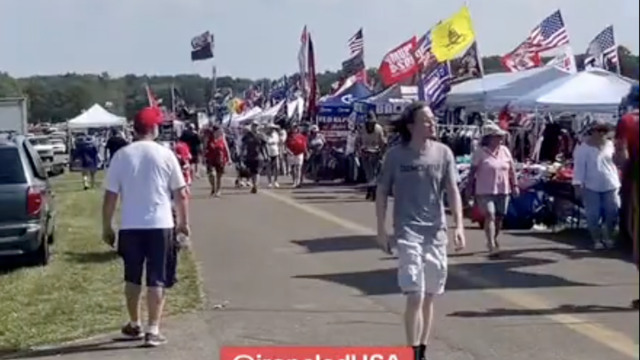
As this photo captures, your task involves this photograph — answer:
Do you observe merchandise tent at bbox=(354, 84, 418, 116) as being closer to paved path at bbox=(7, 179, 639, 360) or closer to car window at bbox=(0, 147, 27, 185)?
paved path at bbox=(7, 179, 639, 360)

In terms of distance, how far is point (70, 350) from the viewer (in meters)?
9.60

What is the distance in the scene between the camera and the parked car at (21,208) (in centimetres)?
1496

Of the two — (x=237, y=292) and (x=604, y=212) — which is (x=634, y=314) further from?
(x=604, y=212)

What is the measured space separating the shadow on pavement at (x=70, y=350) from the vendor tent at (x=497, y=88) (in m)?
11.5

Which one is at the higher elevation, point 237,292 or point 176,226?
point 176,226

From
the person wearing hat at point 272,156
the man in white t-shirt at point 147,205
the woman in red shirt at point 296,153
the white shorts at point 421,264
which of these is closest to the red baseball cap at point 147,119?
the man in white t-shirt at point 147,205

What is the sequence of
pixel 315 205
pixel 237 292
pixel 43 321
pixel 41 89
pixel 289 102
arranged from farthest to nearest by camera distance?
pixel 41 89 < pixel 289 102 < pixel 315 205 < pixel 237 292 < pixel 43 321

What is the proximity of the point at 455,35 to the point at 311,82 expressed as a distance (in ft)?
53.3

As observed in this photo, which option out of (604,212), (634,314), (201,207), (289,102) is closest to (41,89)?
(289,102)

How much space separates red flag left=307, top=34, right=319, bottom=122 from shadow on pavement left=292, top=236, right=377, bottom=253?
72.4 feet

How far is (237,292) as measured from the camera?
41.8 feet

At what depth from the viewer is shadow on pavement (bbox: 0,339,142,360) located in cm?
948

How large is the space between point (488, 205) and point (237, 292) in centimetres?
383

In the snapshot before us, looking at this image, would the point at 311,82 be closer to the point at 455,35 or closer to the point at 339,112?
the point at 339,112
